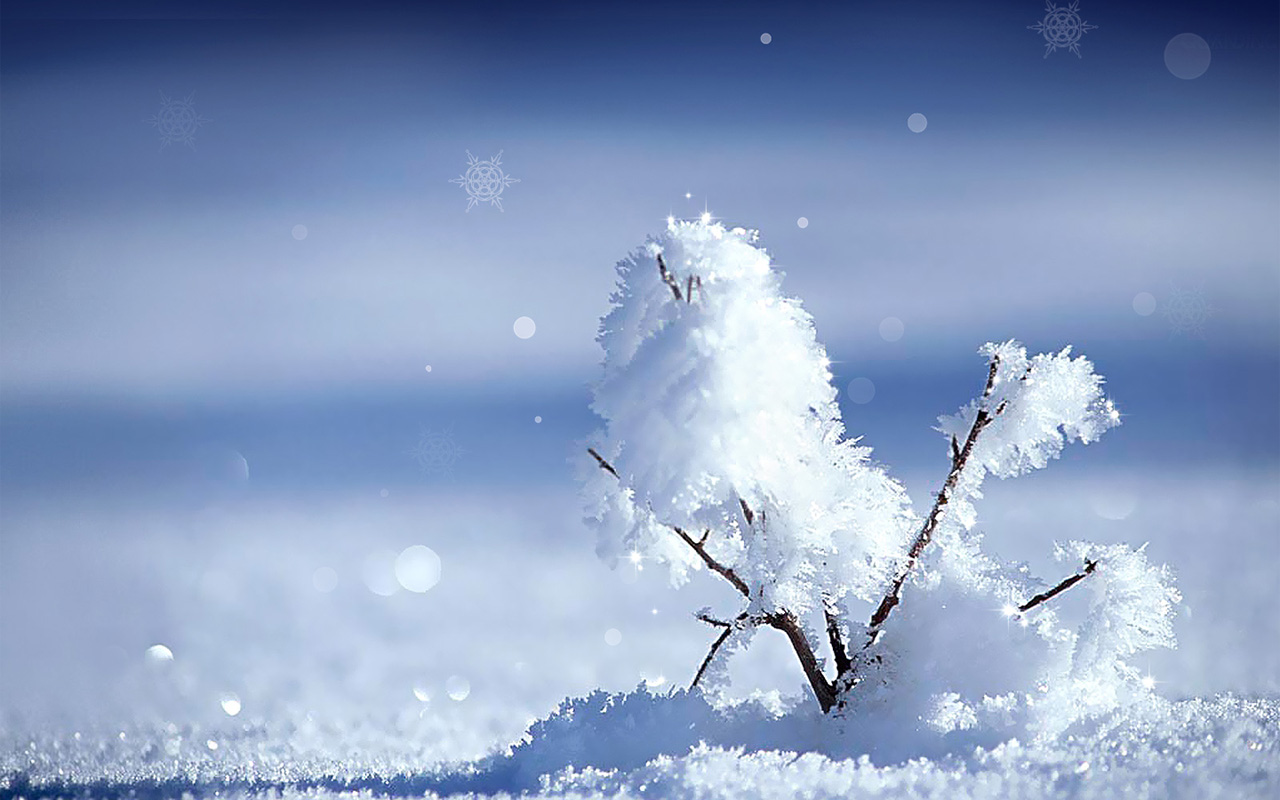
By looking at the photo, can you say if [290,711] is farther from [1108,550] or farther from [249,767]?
[1108,550]

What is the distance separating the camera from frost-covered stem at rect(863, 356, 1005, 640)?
1.58 metres

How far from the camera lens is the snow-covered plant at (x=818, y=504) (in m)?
1.37

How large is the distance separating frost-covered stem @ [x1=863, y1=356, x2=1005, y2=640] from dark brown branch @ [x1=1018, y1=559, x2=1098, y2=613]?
0.61ft

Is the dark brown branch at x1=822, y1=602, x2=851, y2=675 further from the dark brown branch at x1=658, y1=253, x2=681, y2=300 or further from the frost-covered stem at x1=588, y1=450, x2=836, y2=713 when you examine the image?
the dark brown branch at x1=658, y1=253, x2=681, y2=300

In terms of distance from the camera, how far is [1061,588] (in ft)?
5.28

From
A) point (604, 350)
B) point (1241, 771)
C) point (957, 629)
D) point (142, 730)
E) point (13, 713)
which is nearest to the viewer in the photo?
point (1241, 771)

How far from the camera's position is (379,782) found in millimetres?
1613

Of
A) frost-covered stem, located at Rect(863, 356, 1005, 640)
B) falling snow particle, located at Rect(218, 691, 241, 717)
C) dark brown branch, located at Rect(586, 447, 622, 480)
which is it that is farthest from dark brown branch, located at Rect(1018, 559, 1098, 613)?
falling snow particle, located at Rect(218, 691, 241, 717)

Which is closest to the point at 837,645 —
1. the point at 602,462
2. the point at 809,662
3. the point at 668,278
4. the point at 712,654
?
the point at 809,662

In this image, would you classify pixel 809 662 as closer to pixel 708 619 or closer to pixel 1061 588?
pixel 708 619

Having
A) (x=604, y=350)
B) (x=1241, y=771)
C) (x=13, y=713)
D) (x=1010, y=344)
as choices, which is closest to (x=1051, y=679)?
(x=1241, y=771)

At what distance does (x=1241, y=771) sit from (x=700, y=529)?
767mm

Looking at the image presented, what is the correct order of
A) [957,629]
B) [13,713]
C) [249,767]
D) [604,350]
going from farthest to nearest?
[13,713], [249,767], [957,629], [604,350]

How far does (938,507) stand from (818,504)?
24 cm
